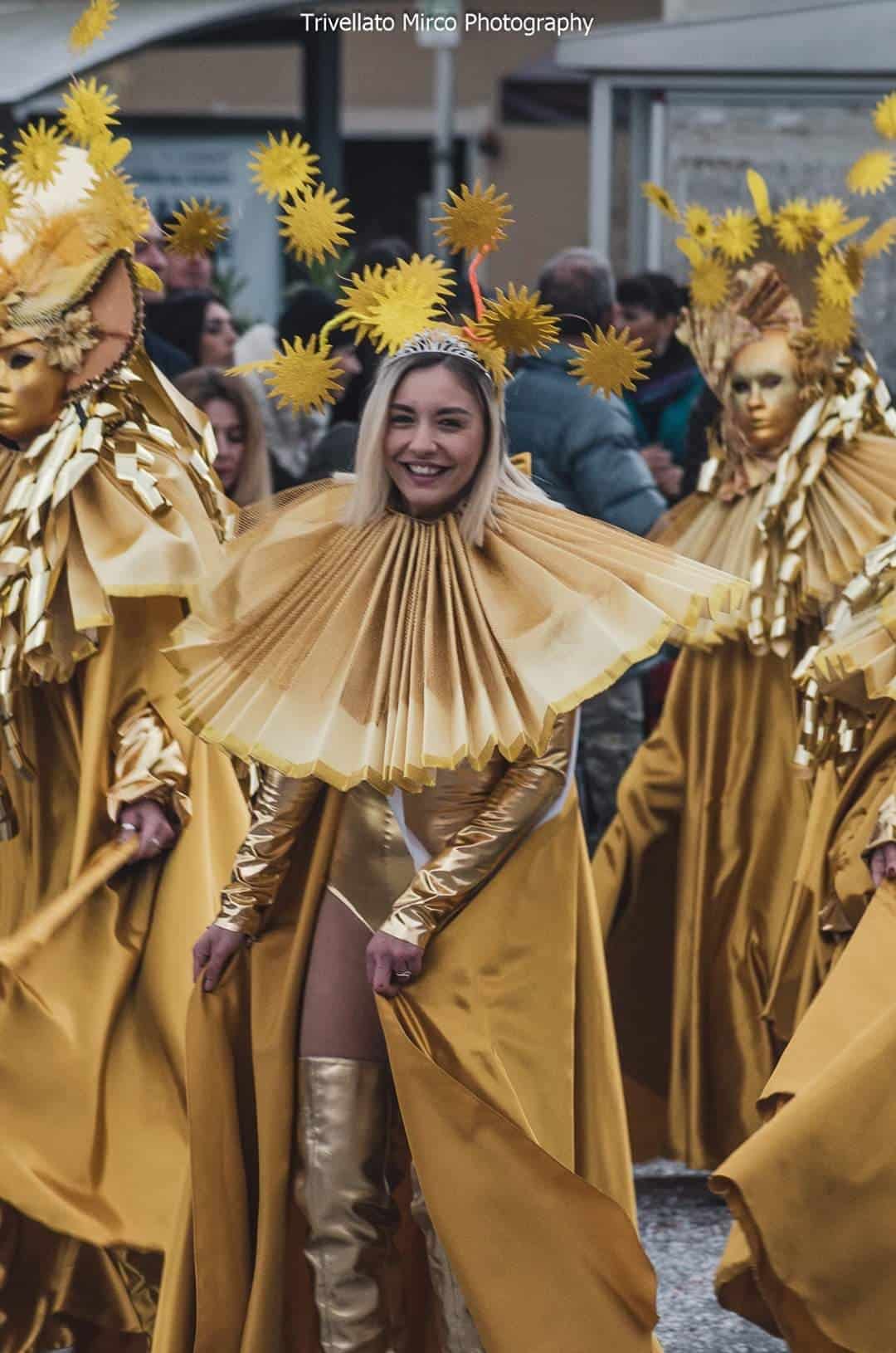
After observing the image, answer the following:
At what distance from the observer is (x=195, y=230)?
5.31 meters

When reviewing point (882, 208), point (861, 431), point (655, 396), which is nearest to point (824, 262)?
point (861, 431)

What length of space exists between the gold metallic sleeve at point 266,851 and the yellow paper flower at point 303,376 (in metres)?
0.64

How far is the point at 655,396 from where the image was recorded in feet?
29.3

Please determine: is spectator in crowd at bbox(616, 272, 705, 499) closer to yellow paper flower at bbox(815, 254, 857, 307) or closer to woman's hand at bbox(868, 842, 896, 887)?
yellow paper flower at bbox(815, 254, 857, 307)

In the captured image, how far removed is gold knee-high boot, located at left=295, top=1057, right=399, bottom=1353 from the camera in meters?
4.50

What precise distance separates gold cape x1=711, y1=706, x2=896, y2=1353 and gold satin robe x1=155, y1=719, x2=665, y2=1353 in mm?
247

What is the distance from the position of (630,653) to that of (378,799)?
21.2 inches

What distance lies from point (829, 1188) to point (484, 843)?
2.75 feet

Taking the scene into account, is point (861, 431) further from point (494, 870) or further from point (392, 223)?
point (392, 223)

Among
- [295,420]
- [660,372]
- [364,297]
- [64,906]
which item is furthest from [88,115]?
[660,372]

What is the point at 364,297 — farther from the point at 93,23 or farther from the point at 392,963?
the point at 93,23

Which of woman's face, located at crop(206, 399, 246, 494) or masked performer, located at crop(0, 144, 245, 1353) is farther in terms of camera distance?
woman's face, located at crop(206, 399, 246, 494)

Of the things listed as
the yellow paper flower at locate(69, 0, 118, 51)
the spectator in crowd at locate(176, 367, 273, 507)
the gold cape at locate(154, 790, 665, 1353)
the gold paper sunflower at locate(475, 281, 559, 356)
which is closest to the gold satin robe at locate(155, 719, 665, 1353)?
the gold cape at locate(154, 790, 665, 1353)

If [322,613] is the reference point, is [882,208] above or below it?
above
